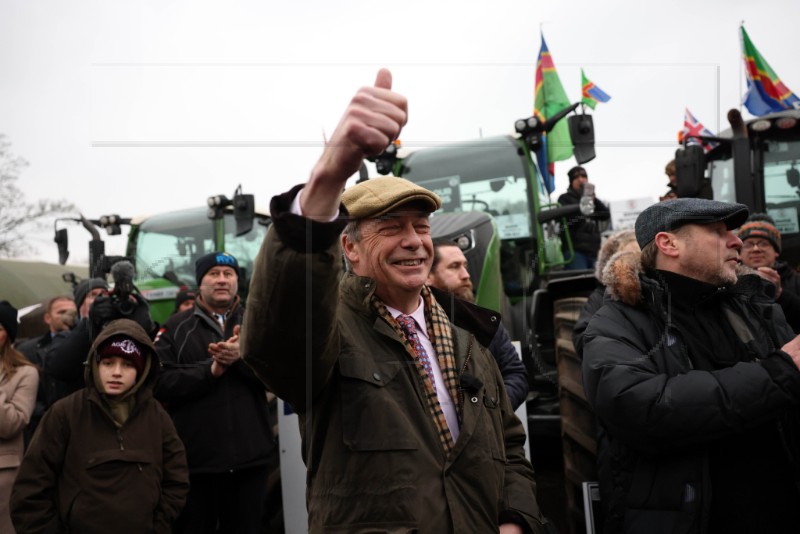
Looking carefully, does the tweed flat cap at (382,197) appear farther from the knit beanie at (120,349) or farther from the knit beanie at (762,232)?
the knit beanie at (762,232)

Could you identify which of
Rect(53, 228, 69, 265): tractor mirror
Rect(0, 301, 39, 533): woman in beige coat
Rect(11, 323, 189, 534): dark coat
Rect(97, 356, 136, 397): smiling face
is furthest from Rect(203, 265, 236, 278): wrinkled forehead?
Rect(0, 301, 39, 533): woman in beige coat

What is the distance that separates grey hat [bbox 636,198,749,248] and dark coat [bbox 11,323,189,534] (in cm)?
242

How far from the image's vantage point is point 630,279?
7.45ft

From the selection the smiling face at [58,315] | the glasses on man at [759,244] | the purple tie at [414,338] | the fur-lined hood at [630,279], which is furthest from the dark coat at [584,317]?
the smiling face at [58,315]

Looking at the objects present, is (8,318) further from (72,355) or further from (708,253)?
(708,253)

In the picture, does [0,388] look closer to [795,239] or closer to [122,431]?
[122,431]

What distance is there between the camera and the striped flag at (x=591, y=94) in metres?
1.98

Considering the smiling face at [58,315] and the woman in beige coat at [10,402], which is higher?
the smiling face at [58,315]

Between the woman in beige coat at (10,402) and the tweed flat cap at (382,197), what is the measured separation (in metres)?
2.90

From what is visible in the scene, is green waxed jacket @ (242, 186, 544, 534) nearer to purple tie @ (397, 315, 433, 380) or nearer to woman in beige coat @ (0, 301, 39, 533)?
purple tie @ (397, 315, 433, 380)

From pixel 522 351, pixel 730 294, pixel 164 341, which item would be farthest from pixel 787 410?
pixel 164 341

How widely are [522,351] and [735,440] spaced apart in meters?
2.27

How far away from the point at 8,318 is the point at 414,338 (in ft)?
10.1

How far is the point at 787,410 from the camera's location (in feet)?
6.52
